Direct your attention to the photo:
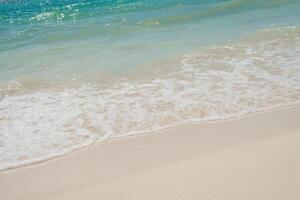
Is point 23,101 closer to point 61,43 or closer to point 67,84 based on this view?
point 67,84

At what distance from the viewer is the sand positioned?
11.8ft

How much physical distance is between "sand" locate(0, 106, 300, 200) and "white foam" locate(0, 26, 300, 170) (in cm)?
35

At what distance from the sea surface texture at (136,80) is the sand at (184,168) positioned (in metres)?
0.35

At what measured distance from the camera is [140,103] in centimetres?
621

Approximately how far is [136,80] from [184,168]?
3659mm

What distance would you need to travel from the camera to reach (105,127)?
213 inches

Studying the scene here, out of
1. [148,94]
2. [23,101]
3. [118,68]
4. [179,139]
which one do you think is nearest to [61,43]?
[118,68]

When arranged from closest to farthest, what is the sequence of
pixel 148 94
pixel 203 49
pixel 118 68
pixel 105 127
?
pixel 105 127
pixel 148 94
pixel 118 68
pixel 203 49

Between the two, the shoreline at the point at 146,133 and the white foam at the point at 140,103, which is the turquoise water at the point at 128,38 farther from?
the shoreline at the point at 146,133

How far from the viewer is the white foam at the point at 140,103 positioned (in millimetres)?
5219

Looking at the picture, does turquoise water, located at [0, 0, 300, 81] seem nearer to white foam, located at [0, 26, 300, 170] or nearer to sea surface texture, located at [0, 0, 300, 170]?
sea surface texture, located at [0, 0, 300, 170]

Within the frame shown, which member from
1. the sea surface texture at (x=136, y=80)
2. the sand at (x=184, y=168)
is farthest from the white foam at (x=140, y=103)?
the sand at (x=184, y=168)

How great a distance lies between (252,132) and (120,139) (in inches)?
64.9

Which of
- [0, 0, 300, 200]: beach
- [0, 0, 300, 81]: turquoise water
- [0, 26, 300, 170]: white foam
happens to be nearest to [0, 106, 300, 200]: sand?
[0, 0, 300, 200]: beach
